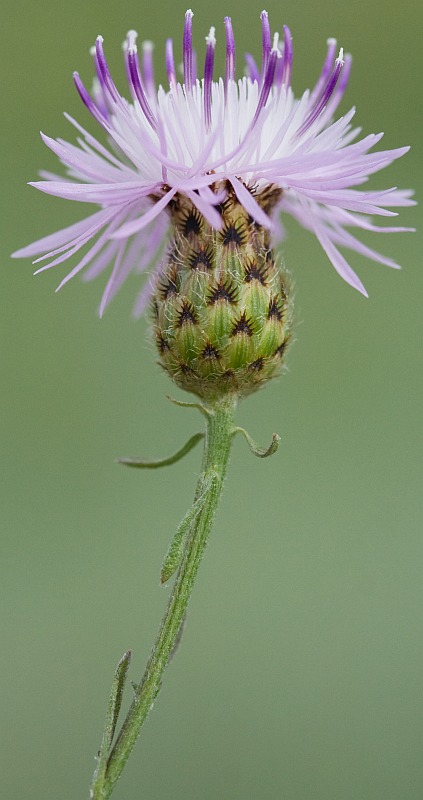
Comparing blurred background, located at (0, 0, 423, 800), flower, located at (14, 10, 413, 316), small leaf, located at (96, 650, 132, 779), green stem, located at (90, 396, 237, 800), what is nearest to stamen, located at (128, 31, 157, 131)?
flower, located at (14, 10, 413, 316)

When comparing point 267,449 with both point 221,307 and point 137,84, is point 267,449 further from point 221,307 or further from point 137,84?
point 137,84

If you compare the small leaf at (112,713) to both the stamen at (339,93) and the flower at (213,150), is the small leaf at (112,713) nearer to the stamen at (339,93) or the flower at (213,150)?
the flower at (213,150)

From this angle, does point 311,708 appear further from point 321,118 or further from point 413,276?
point 413,276

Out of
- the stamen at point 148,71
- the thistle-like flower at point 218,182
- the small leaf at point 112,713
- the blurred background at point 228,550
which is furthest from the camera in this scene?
the blurred background at point 228,550

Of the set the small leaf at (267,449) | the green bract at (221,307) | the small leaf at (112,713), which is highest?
the green bract at (221,307)

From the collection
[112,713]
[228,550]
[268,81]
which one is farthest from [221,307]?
[228,550]

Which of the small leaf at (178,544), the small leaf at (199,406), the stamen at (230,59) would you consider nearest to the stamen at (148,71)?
the stamen at (230,59)

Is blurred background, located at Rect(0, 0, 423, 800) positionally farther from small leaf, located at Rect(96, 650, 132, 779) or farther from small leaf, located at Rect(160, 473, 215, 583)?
small leaf, located at Rect(96, 650, 132, 779)
